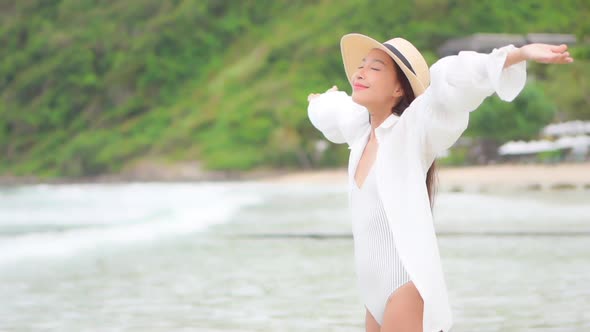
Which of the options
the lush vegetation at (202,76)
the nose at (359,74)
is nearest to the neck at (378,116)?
the nose at (359,74)

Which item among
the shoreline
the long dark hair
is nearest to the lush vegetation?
the shoreline

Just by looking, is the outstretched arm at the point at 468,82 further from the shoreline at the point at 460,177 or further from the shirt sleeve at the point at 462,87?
the shoreline at the point at 460,177

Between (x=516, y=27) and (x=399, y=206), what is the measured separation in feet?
214

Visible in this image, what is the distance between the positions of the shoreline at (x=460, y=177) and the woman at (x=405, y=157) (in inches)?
475

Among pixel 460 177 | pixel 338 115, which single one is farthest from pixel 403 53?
pixel 460 177

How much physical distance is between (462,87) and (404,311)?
0.64 m

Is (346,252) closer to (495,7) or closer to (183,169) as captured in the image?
(183,169)

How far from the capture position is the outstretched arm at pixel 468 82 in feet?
8.63

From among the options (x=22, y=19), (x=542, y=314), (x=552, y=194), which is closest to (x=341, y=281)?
(x=542, y=314)

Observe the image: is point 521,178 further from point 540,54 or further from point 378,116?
point 540,54

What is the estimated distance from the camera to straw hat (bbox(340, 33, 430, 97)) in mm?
A: 3006

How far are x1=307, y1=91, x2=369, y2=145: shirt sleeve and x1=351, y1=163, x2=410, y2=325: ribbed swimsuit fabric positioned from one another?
33 cm

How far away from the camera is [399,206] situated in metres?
2.93

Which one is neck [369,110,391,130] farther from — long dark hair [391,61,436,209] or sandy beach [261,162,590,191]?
sandy beach [261,162,590,191]
